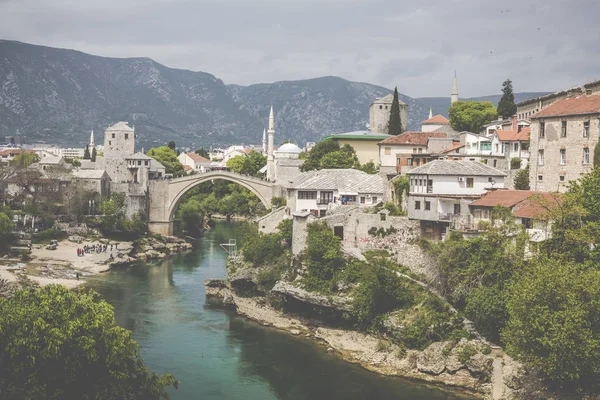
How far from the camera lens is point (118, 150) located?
3150 inches

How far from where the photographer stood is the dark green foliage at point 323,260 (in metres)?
39.1

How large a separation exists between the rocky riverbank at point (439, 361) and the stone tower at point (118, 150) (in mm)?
46620

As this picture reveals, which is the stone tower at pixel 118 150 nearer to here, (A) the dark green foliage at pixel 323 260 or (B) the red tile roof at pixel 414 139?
(B) the red tile roof at pixel 414 139

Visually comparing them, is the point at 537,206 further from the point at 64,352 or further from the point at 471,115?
the point at 471,115

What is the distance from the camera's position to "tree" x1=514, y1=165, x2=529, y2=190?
43812mm

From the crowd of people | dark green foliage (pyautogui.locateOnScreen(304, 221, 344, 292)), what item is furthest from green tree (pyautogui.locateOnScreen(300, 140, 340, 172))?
dark green foliage (pyautogui.locateOnScreen(304, 221, 344, 292))

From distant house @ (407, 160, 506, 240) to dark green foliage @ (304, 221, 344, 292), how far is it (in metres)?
4.95

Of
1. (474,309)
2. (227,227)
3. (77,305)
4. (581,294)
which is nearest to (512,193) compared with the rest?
(474,309)

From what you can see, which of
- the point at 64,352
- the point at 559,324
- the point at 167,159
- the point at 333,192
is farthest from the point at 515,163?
the point at 167,159

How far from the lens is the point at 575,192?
32.5 metres

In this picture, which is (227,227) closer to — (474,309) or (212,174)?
(212,174)

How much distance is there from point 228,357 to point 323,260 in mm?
8258

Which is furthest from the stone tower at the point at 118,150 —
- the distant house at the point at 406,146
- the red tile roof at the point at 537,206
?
the red tile roof at the point at 537,206

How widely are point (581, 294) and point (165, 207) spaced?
187ft
